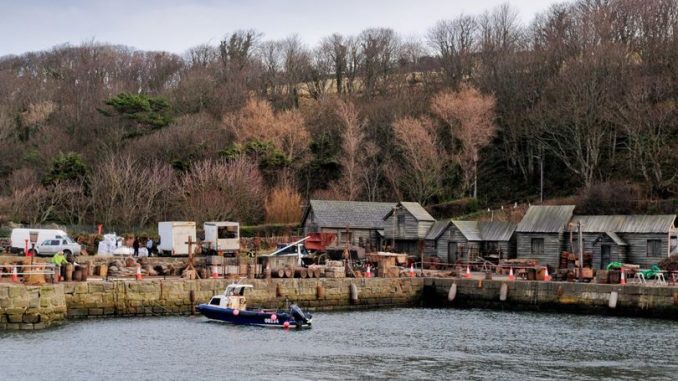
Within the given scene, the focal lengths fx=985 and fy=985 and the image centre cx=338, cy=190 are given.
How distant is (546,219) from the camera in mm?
65875

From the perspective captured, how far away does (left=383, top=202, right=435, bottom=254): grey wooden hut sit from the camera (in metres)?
72.8

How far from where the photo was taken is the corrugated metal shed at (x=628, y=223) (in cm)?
6034

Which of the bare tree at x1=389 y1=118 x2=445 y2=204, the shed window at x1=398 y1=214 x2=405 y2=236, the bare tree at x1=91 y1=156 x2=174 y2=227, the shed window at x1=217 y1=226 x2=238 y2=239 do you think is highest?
the bare tree at x1=389 y1=118 x2=445 y2=204

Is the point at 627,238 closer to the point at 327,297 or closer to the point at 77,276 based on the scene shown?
the point at 327,297

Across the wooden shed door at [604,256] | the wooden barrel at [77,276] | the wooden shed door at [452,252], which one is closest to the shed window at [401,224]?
the wooden shed door at [452,252]

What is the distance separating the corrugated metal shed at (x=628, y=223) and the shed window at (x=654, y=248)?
0.67m

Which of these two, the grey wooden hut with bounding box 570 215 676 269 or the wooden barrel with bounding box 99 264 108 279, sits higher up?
the grey wooden hut with bounding box 570 215 676 269

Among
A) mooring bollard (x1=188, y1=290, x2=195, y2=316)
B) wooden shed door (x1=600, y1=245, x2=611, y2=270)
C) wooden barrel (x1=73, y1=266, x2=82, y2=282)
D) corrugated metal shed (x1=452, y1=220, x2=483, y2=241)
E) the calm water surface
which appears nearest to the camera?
the calm water surface

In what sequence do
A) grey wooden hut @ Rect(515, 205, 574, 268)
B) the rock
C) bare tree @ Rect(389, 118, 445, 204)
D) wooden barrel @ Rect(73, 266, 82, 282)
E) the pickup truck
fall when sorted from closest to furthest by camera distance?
wooden barrel @ Rect(73, 266, 82, 282), the rock, grey wooden hut @ Rect(515, 205, 574, 268), the pickup truck, bare tree @ Rect(389, 118, 445, 204)

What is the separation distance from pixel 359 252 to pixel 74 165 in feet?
106

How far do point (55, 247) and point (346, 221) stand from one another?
73.0 ft

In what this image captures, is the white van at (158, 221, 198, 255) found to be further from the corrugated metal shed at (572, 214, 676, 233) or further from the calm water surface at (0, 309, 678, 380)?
the corrugated metal shed at (572, 214, 676, 233)

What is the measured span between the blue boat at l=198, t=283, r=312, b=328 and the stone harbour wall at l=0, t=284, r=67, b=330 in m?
7.73

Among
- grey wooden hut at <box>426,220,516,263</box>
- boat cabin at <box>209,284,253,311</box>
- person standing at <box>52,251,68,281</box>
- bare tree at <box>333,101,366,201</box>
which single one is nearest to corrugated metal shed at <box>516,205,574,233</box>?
grey wooden hut at <box>426,220,516,263</box>
